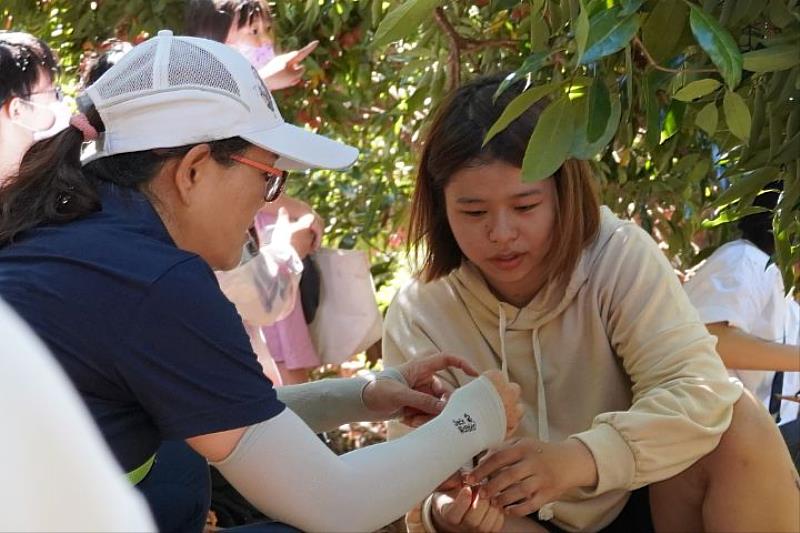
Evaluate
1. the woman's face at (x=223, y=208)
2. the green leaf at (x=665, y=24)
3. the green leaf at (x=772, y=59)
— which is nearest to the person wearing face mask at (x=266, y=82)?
the woman's face at (x=223, y=208)

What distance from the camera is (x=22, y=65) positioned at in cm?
380

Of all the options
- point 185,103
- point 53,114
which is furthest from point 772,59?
point 53,114

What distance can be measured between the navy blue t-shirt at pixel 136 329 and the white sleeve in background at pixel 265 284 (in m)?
1.89

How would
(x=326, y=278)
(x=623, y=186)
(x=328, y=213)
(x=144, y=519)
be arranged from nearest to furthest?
(x=144, y=519), (x=623, y=186), (x=326, y=278), (x=328, y=213)

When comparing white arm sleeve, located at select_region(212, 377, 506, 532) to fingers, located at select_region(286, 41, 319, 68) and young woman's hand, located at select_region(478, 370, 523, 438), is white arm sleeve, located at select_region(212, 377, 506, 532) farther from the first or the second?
fingers, located at select_region(286, 41, 319, 68)

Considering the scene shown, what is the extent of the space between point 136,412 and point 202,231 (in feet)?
1.03

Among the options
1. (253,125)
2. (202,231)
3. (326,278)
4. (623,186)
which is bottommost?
(326,278)

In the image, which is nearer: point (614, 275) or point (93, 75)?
point (614, 275)

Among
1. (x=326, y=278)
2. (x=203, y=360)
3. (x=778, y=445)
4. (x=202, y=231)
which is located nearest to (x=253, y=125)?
(x=202, y=231)

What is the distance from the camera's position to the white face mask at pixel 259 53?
13.5 feet

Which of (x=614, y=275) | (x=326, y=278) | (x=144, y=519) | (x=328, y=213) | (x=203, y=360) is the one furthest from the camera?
(x=328, y=213)

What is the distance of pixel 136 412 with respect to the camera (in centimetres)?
198

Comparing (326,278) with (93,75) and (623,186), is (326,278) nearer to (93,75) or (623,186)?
(623,186)

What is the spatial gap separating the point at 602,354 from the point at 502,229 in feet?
1.07
